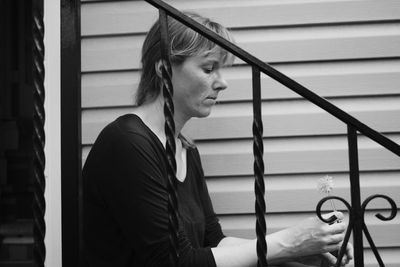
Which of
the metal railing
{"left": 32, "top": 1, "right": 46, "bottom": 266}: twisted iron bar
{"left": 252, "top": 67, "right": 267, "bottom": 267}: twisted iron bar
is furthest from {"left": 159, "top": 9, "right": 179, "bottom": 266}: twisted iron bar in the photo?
{"left": 32, "top": 1, "right": 46, "bottom": 266}: twisted iron bar

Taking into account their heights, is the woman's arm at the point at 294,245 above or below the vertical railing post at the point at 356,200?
below

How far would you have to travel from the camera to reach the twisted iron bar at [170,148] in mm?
1405

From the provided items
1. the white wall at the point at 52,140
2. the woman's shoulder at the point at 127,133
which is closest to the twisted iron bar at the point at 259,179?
the woman's shoulder at the point at 127,133

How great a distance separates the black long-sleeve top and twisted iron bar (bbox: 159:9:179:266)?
347 mm

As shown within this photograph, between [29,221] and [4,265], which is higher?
[29,221]

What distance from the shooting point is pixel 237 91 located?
267 cm

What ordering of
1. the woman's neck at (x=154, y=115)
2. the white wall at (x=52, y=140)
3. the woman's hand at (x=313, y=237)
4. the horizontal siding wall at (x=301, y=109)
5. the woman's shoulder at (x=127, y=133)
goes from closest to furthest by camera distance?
the woman's hand at (x=313, y=237), the woman's shoulder at (x=127, y=133), the woman's neck at (x=154, y=115), the white wall at (x=52, y=140), the horizontal siding wall at (x=301, y=109)

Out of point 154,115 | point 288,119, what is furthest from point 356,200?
point 288,119

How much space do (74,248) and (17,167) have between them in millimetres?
2896

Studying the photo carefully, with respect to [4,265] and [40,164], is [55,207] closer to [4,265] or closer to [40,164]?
[40,164]

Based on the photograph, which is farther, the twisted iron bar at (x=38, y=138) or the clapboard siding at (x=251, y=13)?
the clapboard siding at (x=251, y=13)

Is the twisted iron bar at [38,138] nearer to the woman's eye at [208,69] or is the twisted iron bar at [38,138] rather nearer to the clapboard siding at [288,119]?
the woman's eye at [208,69]

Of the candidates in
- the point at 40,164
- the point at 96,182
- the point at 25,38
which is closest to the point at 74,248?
the point at 40,164

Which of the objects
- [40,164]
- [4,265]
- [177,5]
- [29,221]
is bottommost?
[4,265]
